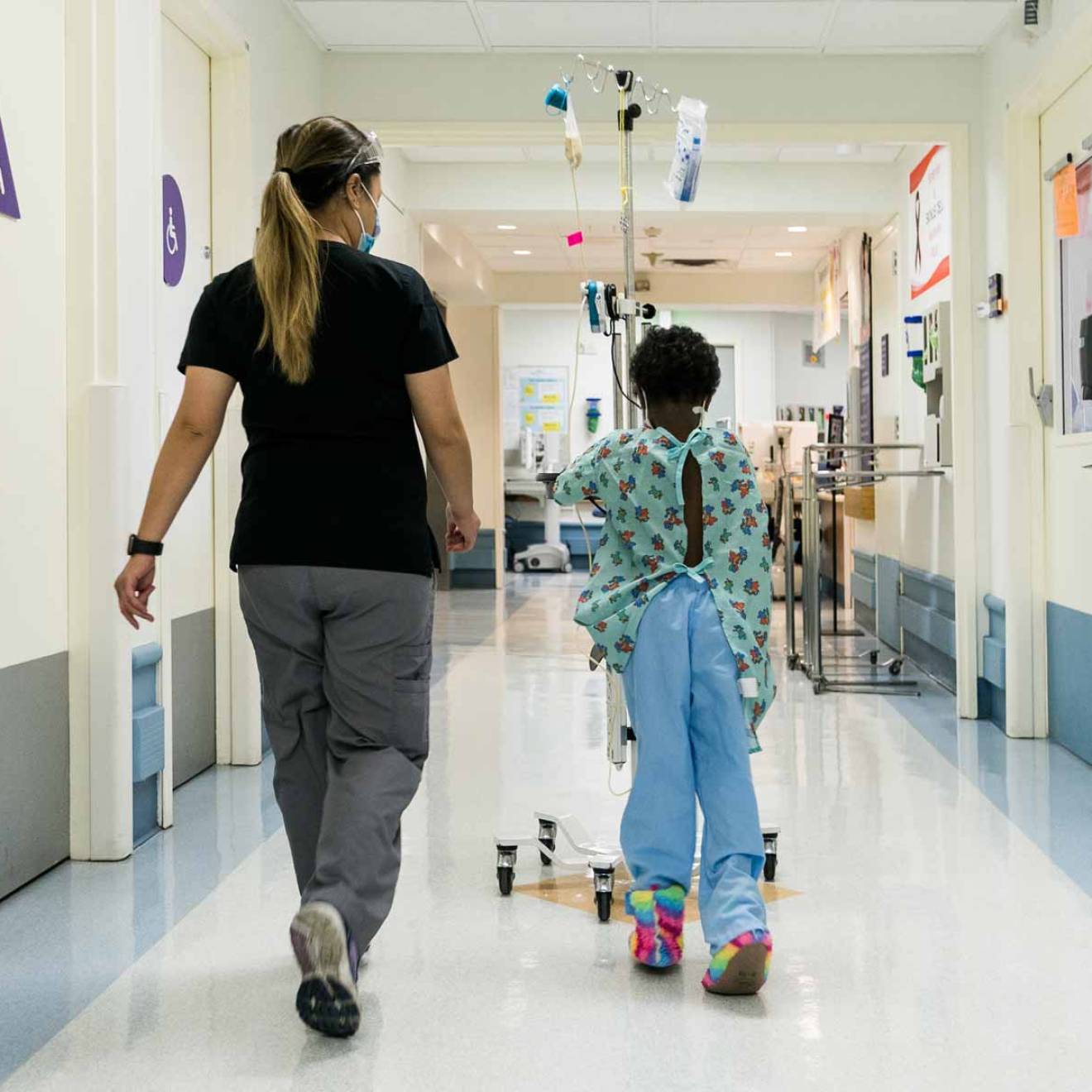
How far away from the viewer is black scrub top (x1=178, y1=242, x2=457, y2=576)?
2125 mm

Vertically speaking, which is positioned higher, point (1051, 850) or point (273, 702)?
point (273, 702)

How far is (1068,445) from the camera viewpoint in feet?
14.6

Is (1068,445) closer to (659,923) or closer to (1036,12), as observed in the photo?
(1036,12)

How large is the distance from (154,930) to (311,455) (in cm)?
108

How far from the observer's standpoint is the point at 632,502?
2.45m

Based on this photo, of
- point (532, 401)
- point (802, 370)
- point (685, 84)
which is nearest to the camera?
point (685, 84)

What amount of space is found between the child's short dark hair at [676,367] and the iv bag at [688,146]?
91 centimetres

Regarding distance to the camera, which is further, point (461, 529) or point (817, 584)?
point (817, 584)

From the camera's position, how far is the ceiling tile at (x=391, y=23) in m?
4.52

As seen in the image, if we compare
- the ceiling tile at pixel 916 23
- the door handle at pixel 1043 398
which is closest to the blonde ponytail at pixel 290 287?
the ceiling tile at pixel 916 23

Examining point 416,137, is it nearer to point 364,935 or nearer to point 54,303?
point 54,303

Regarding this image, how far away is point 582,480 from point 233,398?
2.04 meters

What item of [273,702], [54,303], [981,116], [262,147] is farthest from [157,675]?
[981,116]

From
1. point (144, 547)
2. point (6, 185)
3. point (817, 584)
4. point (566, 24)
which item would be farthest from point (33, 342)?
point (817, 584)
